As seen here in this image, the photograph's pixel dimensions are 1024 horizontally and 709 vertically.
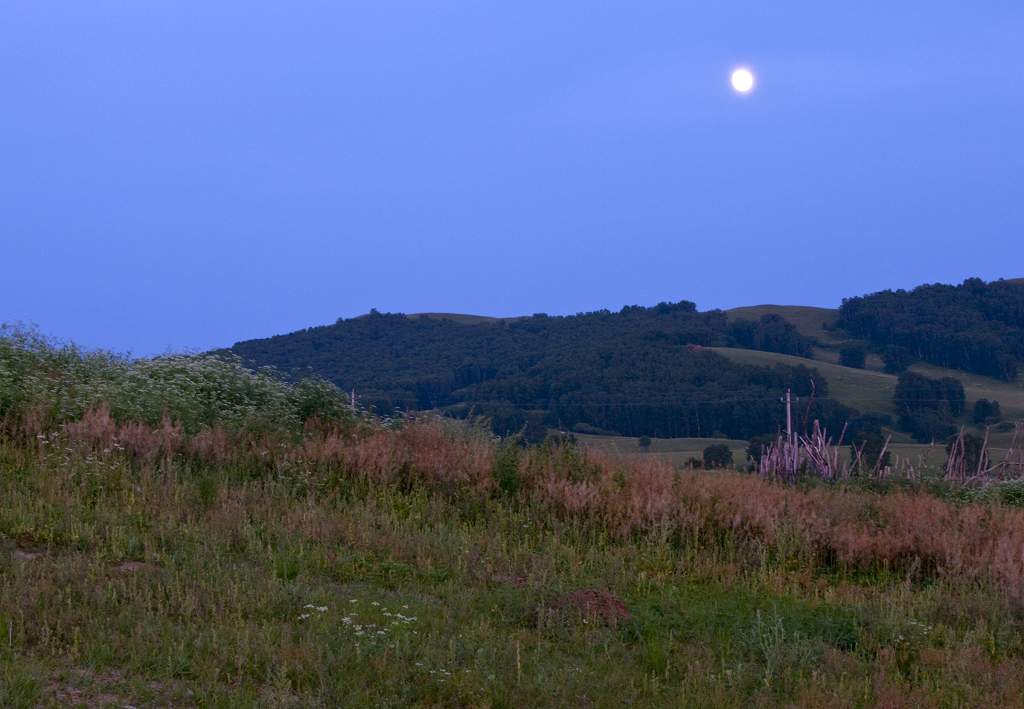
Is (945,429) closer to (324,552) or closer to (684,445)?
(684,445)

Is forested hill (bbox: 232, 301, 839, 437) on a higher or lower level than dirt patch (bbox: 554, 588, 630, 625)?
higher

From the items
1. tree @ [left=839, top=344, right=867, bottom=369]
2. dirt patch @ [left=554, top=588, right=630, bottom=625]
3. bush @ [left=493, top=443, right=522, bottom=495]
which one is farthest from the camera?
tree @ [left=839, top=344, right=867, bottom=369]

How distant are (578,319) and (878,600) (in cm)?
8046

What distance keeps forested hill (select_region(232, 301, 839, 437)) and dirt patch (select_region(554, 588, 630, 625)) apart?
907 inches

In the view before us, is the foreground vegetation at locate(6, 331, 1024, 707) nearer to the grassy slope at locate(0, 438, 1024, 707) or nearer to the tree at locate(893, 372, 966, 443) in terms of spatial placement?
the grassy slope at locate(0, 438, 1024, 707)

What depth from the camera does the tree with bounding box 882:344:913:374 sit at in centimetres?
6912

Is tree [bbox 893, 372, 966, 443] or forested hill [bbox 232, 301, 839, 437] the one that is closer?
tree [bbox 893, 372, 966, 443]

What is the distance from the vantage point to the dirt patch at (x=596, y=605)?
650cm

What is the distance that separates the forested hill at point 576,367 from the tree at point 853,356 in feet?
12.4

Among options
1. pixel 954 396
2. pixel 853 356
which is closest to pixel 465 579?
pixel 954 396

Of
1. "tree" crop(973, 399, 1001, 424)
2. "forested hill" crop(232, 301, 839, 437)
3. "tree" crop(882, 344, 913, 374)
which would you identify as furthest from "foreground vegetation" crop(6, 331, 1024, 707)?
"tree" crop(882, 344, 913, 374)

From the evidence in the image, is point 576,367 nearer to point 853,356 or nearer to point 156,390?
point 853,356

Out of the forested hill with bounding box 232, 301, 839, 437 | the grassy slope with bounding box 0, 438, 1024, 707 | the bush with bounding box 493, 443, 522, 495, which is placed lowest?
the grassy slope with bounding box 0, 438, 1024, 707

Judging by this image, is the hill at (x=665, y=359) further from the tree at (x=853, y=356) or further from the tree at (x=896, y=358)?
the tree at (x=853, y=356)
